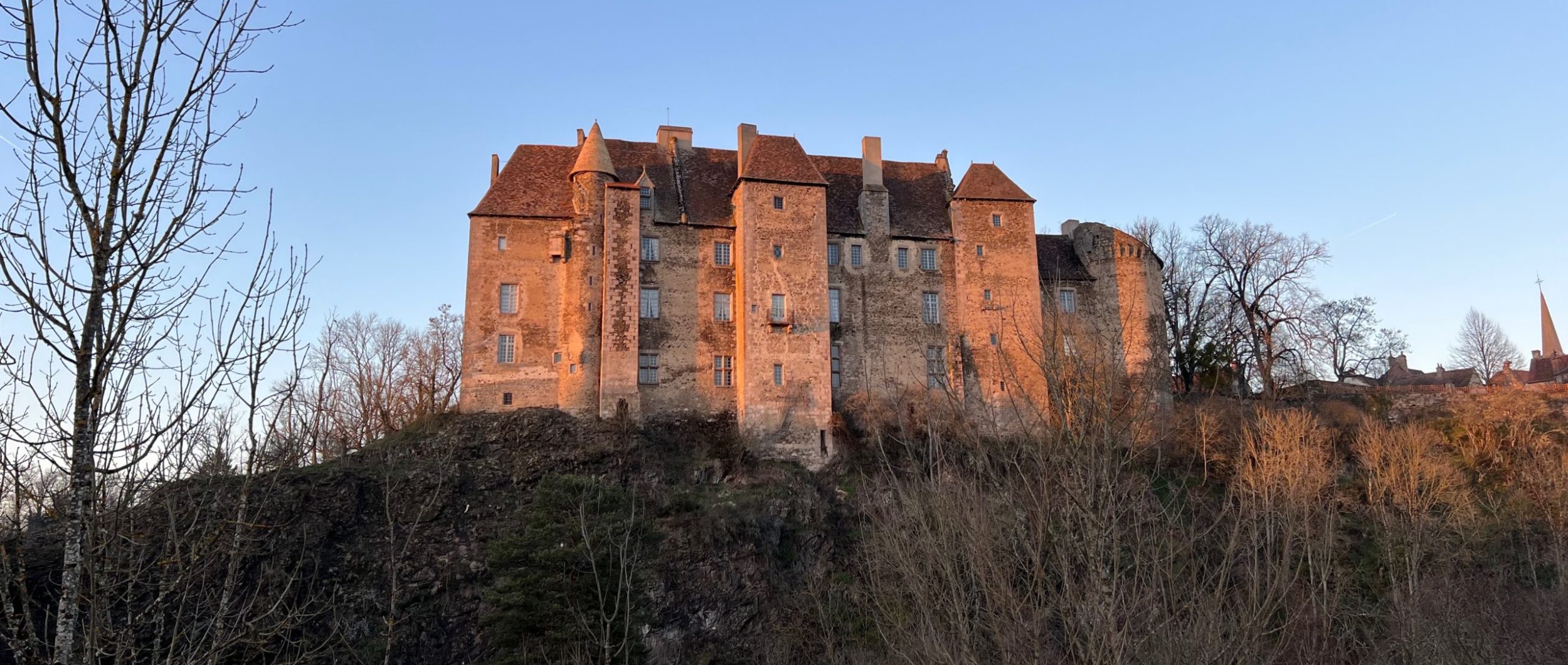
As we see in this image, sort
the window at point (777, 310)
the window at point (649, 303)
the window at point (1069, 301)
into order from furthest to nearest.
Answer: the window at point (1069, 301)
the window at point (649, 303)
the window at point (777, 310)

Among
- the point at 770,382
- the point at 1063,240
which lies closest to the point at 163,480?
the point at 770,382

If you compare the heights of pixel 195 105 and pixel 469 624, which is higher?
pixel 195 105

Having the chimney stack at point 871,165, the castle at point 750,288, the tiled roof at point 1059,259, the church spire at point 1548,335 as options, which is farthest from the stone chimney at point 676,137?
the church spire at point 1548,335

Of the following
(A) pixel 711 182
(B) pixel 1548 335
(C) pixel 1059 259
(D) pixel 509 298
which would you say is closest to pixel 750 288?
(A) pixel 711 182

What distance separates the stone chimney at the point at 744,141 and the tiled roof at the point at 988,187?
823 cm

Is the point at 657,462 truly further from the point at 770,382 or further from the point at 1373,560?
the point at 1373,560

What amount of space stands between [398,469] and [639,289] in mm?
10347

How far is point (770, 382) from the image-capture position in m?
38.2

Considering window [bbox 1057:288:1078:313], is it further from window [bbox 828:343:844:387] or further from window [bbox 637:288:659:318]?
window [bbox 637:288:659:318]

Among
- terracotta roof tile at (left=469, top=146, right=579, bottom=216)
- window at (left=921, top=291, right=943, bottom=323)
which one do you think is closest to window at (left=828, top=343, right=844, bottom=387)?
window at (left=921, top=291, right=943, bottom=323)

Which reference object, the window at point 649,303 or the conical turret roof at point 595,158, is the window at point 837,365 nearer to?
the window at point 649,303

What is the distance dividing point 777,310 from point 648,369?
16.4ft

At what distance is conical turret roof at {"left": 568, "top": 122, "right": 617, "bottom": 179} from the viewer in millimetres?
39531

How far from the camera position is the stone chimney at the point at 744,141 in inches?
1646
